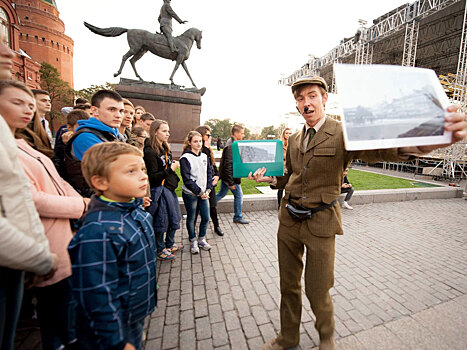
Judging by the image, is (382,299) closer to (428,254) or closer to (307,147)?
(428,254)

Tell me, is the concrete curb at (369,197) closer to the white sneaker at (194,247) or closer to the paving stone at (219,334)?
the white sneaker at (194,247)

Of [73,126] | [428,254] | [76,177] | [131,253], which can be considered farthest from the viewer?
[428,254]

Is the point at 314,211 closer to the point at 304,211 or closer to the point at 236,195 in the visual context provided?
the point at 304,211

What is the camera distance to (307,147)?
1884mm

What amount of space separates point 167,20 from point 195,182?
9.96m

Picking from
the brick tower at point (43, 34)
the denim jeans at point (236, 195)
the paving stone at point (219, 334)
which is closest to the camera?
the paving stone at point (219, 334)

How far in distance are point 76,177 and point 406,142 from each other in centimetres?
278

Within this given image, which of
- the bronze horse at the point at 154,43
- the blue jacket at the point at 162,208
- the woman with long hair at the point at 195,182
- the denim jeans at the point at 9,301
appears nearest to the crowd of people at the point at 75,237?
the denim jeans at the point at 9,301

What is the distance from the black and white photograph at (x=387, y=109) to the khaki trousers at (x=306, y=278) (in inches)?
37.3

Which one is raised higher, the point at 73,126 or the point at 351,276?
the point at 73,126

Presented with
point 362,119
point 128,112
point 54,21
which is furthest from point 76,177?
point 54,21

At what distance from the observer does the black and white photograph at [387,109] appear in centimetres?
121

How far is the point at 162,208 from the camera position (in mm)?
3420

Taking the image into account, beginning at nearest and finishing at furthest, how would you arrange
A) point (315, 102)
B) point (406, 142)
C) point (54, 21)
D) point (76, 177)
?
point (406, 142)
point (315, 102)
point (76, 177)
point (54, 21)
